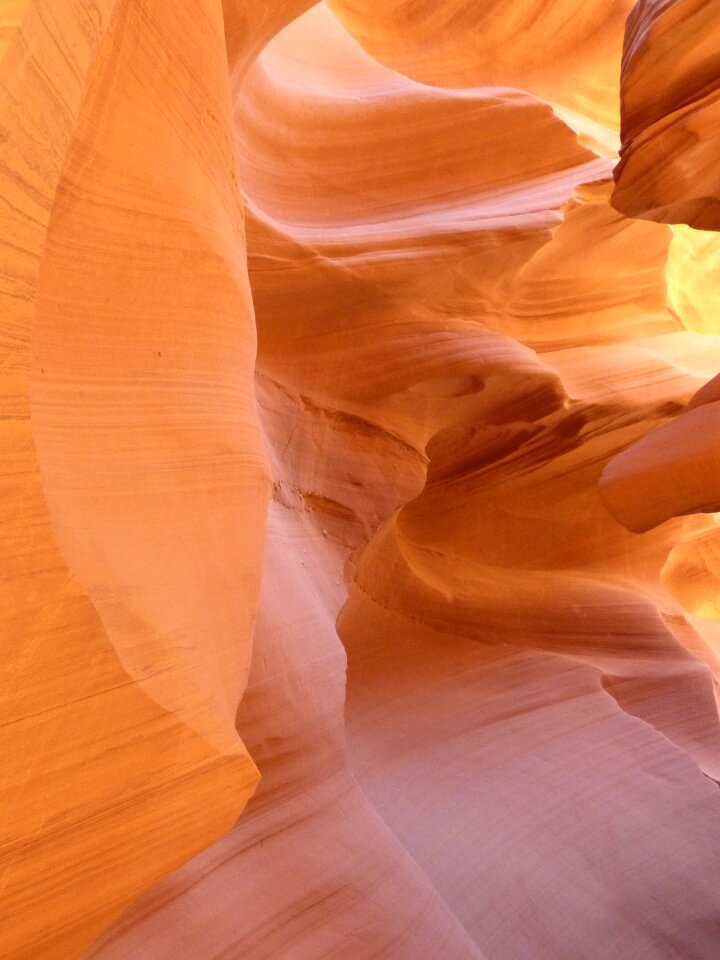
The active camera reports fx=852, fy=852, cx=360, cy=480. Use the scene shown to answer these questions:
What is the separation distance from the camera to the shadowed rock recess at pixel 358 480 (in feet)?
5.53

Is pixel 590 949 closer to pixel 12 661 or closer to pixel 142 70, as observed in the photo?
pixel 12 661

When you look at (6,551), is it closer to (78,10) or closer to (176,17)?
(78,10)

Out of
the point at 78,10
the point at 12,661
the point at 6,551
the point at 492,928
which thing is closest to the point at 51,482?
the point at 6,551

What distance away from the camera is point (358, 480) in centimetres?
479

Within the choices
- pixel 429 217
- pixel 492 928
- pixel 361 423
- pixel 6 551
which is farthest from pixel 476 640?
pixel 6 551

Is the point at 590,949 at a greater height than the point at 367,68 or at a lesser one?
lesser

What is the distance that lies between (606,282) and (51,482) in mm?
5624

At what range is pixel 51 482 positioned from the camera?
1.58m

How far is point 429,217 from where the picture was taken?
5016mm

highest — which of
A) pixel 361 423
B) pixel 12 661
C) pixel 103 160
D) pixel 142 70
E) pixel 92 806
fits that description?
pixel 142 70

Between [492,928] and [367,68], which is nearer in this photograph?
[492,928]

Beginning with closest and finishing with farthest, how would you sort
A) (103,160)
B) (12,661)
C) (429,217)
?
(12,661) < (103,160) < (429,217)

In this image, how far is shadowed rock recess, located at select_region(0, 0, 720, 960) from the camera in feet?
5.53

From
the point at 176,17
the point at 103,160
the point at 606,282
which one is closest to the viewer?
the point at 103,160
